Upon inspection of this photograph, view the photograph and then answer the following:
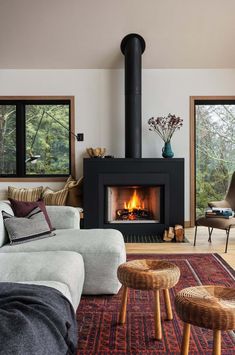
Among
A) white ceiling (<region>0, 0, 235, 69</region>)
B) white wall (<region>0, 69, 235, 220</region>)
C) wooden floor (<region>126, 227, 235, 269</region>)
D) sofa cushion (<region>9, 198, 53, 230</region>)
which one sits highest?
white ceiling (<region>0, 0, 235, 69</region>)

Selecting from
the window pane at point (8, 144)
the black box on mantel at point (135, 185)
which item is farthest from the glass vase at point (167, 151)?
the window pane at point (8, 144)

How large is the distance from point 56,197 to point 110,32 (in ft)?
8.07

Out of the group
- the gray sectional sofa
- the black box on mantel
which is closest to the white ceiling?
the black box on mantel

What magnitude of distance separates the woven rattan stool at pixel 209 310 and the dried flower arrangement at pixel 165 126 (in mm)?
4010

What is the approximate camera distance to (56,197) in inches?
223

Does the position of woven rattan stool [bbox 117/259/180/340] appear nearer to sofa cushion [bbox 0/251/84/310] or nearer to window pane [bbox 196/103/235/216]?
sofa cushion [bbox 0/251/84/310]

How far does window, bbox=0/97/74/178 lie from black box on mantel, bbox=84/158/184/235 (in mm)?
783

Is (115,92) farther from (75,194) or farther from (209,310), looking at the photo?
(209,310)

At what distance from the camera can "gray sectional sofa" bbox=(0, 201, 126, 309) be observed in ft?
7.61

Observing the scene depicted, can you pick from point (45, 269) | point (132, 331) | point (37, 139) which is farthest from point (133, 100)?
point (132, 331)

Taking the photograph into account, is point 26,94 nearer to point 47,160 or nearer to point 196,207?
point 47,160

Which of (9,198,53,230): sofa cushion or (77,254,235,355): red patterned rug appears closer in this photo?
(77,254,235,355): red patterned rug

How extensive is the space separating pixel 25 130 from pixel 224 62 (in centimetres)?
323

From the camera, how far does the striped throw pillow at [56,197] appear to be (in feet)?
18.5
